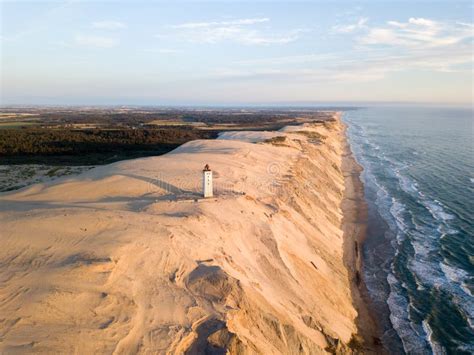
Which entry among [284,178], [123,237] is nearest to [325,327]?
[123,237]

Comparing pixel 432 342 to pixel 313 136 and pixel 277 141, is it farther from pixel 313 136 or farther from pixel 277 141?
pixel 313 136

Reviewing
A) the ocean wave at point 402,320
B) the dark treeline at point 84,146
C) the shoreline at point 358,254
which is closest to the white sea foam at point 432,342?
the ocean wave at point 402,320

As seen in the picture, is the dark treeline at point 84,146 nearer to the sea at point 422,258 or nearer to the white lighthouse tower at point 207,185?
the white lighthouse tower at point 207,185

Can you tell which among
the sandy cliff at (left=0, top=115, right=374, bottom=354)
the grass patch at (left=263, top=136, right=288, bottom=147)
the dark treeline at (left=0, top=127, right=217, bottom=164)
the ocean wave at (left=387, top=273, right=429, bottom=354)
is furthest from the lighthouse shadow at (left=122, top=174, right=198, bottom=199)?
the dark treeline at (left=0, top=127, right=217, bottom=164)

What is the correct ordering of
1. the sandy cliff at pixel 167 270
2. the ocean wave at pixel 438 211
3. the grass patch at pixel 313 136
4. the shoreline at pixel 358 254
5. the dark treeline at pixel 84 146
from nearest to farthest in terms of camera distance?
the sandy cliff at pixel 167 270, the shoreline at pixel 358 254, the ocean wave at pixel 438 211, the dark treeline at pixel 84 146, the grass patch at pixel 313 136

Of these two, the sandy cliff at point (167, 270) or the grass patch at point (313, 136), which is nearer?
the sandy cliff at point (167, 270)

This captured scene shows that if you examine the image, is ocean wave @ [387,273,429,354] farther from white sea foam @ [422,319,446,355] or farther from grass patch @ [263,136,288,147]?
grass patch @ [263,136,288,147]

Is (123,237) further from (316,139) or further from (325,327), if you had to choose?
(316,139)
